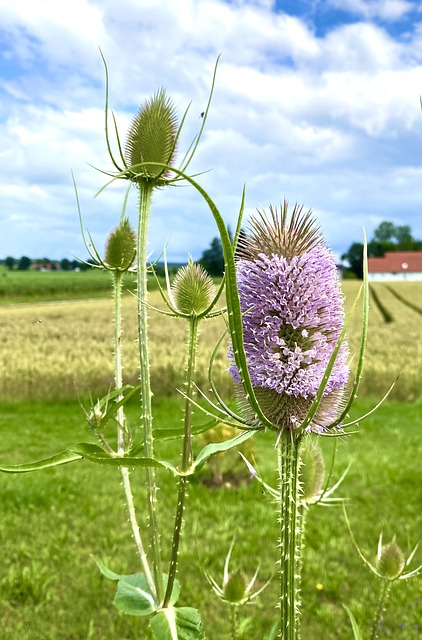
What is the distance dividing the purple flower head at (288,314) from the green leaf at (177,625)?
978 millimetres

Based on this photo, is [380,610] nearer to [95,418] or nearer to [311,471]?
[311,471]

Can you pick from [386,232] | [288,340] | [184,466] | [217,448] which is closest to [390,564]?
[184,466]

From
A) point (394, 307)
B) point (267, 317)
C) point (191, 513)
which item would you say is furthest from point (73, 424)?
point (394, 307)

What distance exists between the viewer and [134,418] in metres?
11.9

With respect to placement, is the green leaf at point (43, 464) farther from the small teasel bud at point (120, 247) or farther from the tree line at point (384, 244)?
the tree line at point (384, 244)

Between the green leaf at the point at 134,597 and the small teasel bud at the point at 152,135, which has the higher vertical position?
the small teasel bud at the point at 152,135

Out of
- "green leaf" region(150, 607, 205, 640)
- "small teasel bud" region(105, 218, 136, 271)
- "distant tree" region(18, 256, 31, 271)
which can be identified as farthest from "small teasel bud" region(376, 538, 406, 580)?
"distant tree" region(18, 256, 31, 271)

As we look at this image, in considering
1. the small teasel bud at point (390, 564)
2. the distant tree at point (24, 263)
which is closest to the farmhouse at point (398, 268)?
the distant tree at point (24, 263)

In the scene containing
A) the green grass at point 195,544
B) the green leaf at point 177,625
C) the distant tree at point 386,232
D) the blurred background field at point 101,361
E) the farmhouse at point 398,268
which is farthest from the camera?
the distant tree at point 386,232

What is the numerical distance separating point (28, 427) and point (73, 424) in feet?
2.81

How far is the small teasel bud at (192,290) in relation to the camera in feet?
7.73

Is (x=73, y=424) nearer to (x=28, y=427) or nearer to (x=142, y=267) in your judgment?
(x=28, y=427)

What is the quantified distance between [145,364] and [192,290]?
1.32 ft

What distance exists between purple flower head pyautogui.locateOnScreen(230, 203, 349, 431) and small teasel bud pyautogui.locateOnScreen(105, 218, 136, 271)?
124 cm
